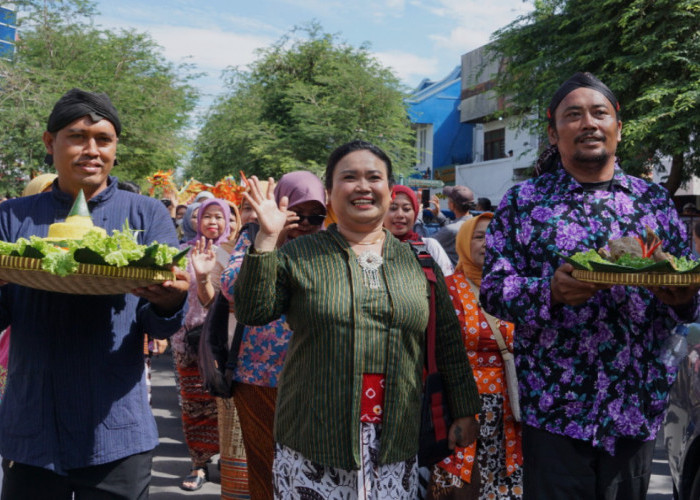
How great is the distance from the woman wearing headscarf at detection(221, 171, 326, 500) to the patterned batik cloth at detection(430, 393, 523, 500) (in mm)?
1079

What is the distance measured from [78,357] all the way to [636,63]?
46.8 ft

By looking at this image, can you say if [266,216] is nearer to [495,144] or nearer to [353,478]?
[353,478]

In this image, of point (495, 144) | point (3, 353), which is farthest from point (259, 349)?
point (495, 144)

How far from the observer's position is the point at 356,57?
27.8m

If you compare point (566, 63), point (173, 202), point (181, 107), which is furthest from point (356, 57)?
point (173, 202)

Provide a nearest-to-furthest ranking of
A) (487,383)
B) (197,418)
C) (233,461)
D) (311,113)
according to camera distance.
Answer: (487,383)
(233,461)
(197,418)
(311,113)

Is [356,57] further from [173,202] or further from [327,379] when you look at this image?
[327,379]

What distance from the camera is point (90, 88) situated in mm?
19812

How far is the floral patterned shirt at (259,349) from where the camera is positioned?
3.87 metres

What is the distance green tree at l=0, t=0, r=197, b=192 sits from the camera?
1503 cm

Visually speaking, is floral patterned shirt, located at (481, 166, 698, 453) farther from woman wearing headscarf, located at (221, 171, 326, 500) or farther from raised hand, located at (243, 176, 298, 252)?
woman wearing headscarf, located at (221, 171, 326, 500)

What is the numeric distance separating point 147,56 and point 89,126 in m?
21.5

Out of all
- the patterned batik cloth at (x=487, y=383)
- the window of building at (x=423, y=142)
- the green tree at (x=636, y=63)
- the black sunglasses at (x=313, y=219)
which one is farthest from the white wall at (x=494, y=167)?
the black sunglasses at (x=313, y=219)

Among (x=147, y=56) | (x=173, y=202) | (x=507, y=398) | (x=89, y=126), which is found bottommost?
(x=507, y=398)
